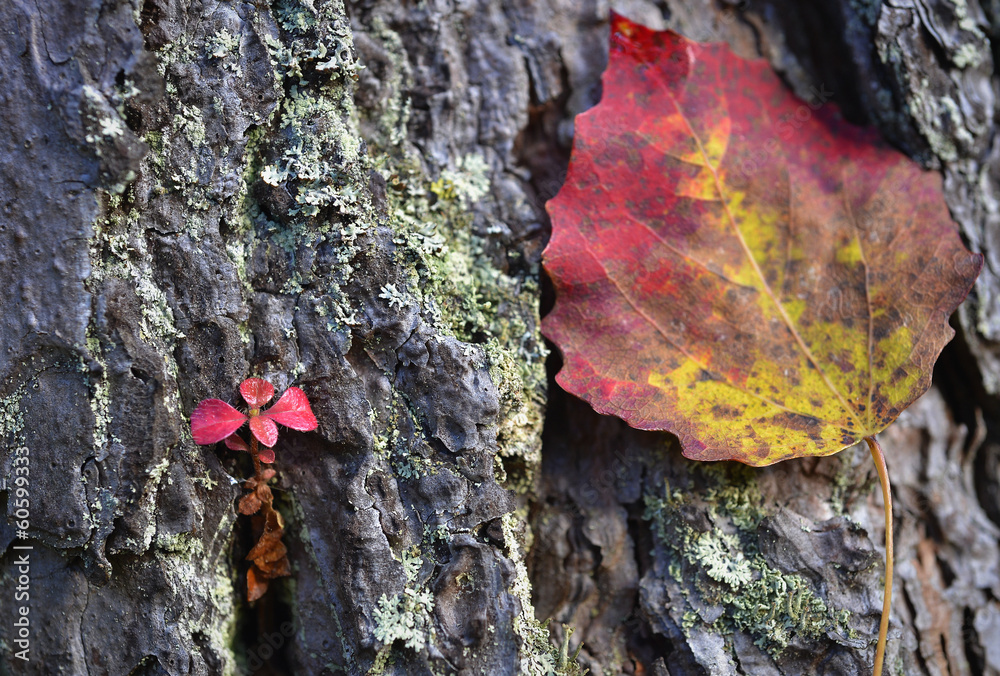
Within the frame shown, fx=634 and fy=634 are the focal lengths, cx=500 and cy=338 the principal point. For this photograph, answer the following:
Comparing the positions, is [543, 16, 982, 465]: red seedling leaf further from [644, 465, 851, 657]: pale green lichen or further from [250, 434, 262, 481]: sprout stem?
[250, 434, 262, 481]: sprout stem

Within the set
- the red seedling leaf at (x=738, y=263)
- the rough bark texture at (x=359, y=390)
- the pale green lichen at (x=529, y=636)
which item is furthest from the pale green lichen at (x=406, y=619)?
the red seedling leaf at (x=738, y=263)

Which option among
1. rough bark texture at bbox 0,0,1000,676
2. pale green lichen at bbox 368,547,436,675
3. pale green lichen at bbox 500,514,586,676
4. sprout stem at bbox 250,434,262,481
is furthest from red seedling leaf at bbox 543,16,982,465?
sprout stem at bbox 250,434,262,481

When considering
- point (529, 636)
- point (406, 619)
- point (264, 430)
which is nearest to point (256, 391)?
point (264, 430)

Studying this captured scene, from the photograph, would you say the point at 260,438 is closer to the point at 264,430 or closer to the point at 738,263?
the point at 264,430

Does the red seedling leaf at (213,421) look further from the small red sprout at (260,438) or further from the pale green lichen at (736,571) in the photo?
the pale green lichen at (736,571)

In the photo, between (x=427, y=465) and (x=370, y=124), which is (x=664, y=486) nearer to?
→ (x=427, y=465)

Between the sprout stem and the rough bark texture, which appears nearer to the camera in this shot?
the rough bark texture
